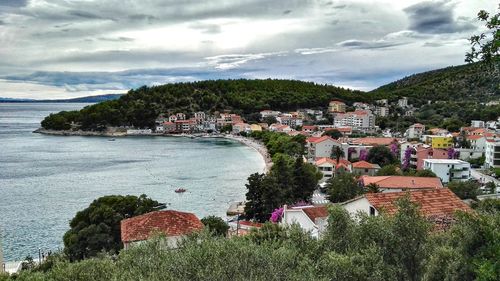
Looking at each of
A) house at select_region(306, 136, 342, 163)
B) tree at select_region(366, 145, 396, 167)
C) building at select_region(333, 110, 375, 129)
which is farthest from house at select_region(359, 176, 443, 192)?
building at select_region(333, 110, 375, 129)

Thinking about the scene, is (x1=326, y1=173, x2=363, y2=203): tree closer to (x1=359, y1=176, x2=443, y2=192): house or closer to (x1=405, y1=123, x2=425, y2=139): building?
(x1=359, y1=176, x2=443, y2=192): house

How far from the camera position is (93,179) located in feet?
143

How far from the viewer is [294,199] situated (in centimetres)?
2872

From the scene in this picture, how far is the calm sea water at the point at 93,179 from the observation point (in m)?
27.4

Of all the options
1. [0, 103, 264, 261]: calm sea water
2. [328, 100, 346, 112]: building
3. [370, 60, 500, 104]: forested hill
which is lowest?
[0, 103, 264, 261]: calm sea water

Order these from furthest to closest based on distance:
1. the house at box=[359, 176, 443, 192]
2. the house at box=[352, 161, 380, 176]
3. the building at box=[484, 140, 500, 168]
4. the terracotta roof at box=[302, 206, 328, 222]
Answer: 1. the building at box=[484, 140, 500, 168]
2. the house at box=[352, 161, 380, 176]
3. the house at box=[359, 176, 443, 192]
4. the terracotta roof at box=[302, 206, 328, 222]

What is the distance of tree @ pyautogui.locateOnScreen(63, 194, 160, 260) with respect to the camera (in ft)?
62.2

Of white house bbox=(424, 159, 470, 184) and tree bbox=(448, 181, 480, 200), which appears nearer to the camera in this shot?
tree bbox=(448, 181, 480, 200)

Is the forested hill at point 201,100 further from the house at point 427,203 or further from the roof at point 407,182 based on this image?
the house at point 427,203

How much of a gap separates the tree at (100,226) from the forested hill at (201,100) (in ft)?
268

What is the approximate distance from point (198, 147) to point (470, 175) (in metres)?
43.8

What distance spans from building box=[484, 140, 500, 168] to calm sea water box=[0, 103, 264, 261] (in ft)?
73.6

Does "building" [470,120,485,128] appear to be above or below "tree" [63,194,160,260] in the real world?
above

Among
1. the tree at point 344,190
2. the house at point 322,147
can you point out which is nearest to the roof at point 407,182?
the tree at point 344,190
